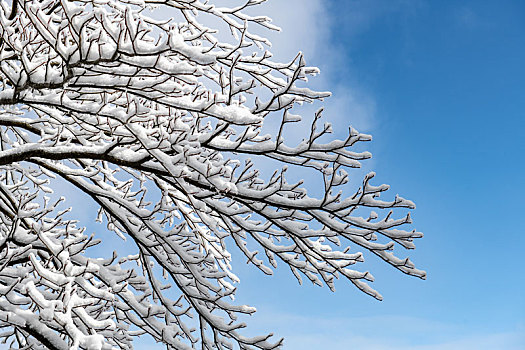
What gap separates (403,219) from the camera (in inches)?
155

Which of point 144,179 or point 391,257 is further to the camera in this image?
point 144,179

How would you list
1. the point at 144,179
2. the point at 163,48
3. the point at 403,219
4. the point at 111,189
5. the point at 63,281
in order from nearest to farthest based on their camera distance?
the point at 163,48
the point at 63,281
the point at 403,219
the point at 111,189
the point at 144,179

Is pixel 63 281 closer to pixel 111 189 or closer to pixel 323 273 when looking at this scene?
pixel 111 189

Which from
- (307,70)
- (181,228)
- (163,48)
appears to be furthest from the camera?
(307,70)

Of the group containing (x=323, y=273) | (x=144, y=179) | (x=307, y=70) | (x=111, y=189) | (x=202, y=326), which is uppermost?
(x=307, y=70)

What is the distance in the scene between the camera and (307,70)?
575 cm

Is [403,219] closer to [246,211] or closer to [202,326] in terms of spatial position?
[246,211]

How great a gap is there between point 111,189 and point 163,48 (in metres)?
2.35

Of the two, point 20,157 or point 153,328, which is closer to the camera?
point 20,157

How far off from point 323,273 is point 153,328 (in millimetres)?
1591

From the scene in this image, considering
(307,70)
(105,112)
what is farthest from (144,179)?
(105,112)

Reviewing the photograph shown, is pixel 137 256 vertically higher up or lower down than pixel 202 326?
higher up

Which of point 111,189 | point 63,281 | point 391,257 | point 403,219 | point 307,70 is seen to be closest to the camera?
point 63,281

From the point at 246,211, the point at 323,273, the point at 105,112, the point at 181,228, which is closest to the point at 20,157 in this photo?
the point at 105,112
